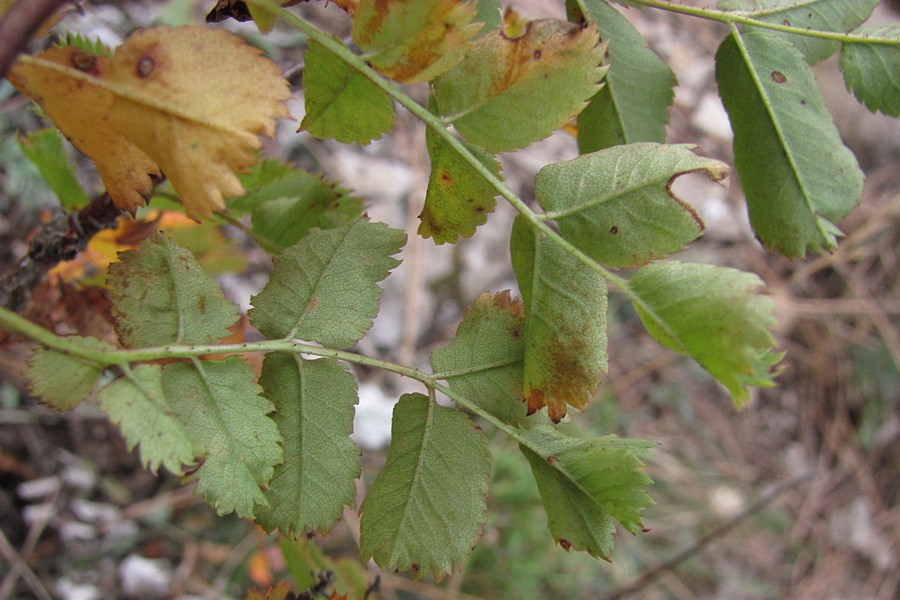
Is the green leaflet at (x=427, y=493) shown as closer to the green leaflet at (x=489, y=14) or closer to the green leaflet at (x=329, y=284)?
the green leaflet at (x=329, y=284)

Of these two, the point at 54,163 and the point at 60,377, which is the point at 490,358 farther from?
the point at 54,163

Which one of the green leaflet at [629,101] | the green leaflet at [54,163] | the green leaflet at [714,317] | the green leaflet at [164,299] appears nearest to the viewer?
the green leaflet at [714,317]

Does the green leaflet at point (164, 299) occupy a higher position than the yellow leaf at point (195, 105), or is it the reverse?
the yellow leaf at point (195, 105)

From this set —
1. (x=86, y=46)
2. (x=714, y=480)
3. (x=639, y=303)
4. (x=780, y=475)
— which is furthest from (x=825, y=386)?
(x=86, y=46)

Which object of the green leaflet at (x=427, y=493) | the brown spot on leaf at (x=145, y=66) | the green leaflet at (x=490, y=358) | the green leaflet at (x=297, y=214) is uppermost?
the brown spot on leaf at (x=145, y=66)

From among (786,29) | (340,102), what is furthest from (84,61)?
(786,29)

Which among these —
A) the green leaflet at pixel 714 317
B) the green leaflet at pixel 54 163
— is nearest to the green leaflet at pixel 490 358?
the green leaflet at pixel 714 317
